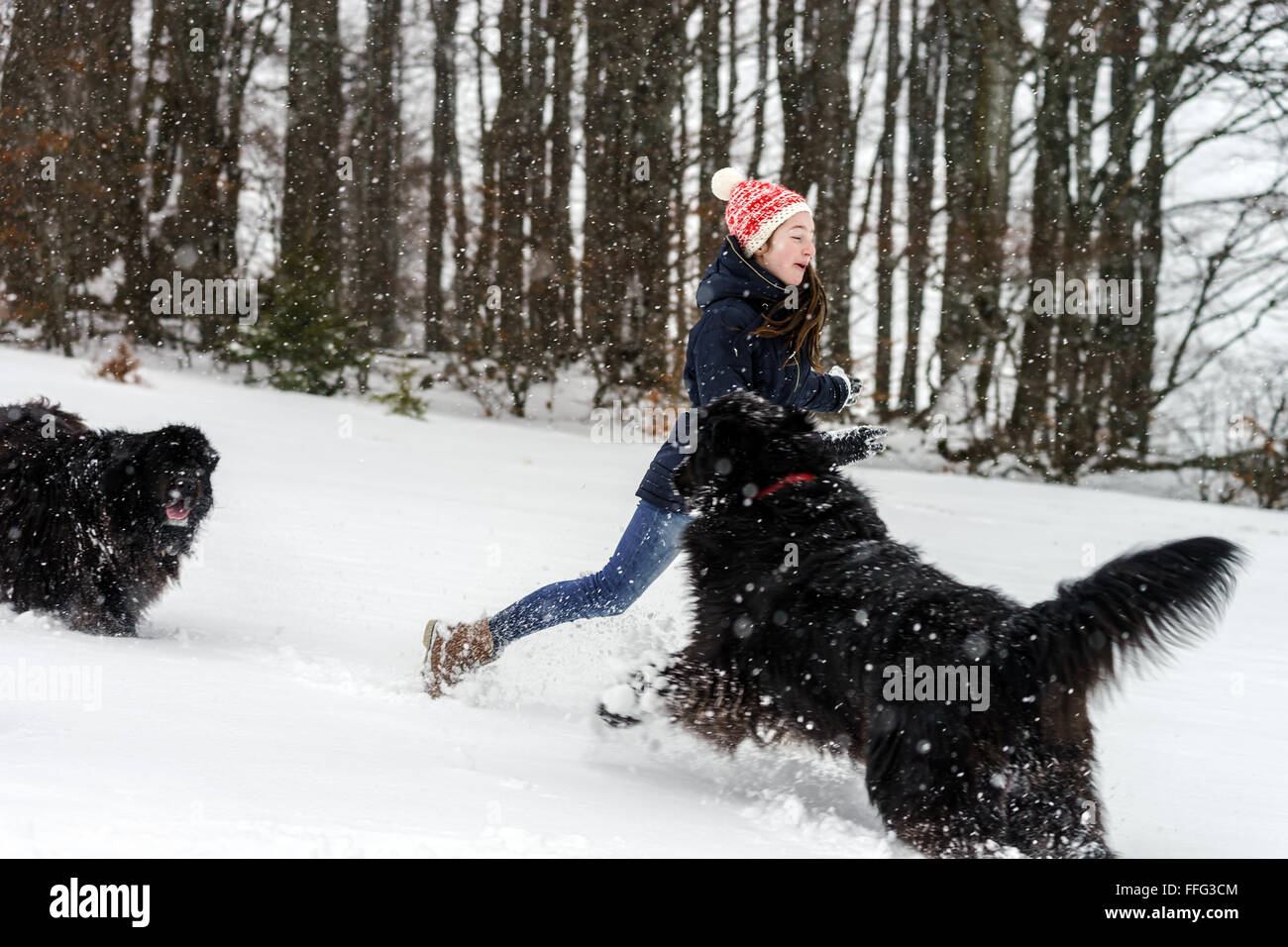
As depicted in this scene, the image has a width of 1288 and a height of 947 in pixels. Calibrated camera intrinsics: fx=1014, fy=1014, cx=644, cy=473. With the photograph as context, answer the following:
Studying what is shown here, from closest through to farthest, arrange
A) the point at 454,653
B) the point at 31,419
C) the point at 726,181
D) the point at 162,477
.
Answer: the point at 726,181 < the point at 454,653 < the point at 162,477 < the point at 31,419

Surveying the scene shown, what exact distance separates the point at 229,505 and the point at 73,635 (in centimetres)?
296

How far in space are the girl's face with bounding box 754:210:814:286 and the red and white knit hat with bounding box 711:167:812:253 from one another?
20 mm

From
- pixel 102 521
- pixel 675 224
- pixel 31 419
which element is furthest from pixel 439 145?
pixel 102 521

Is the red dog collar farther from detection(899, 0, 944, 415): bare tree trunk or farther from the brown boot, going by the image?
detection(899, 0, 944, 415): bare tree trunk

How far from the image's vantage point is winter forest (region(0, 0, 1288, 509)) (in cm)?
1216

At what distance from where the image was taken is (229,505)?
22.8ft

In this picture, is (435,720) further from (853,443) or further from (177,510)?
(177,510)

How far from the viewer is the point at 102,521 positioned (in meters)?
4.43

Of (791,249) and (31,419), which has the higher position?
(791,249)

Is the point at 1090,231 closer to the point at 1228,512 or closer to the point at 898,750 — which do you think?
the point at 1228,512

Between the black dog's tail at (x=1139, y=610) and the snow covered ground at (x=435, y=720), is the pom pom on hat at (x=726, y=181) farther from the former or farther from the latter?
the black dog's tail at (x=1139, y=610)

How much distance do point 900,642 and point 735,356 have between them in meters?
1.11
